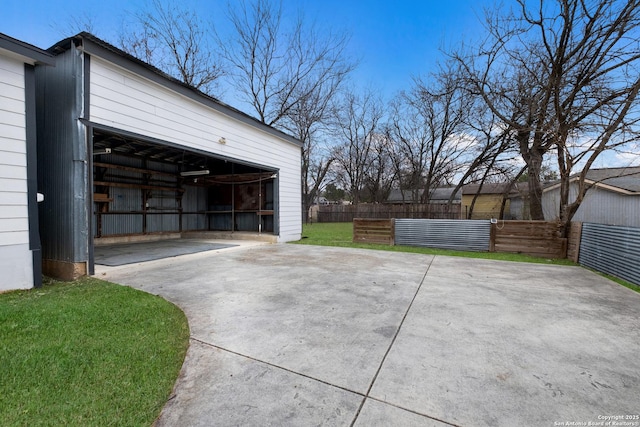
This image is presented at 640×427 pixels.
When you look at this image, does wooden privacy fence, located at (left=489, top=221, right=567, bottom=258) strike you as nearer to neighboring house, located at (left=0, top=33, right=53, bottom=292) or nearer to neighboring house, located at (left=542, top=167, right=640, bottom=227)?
neighboring house, located at (left=542, top=167, right=640, bottom=227)

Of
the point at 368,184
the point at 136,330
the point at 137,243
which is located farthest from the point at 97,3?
the point at 368,184

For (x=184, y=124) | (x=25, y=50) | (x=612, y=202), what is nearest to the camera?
(x=25, y=50)

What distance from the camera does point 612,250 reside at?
17.1ft

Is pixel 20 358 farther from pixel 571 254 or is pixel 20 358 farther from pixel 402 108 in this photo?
pixel 402 108

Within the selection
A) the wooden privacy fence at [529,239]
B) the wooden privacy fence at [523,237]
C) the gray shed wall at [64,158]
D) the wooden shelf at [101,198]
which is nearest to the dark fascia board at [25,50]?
the gray shed wall at [64,158]

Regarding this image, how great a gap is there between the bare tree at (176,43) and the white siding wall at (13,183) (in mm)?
12547

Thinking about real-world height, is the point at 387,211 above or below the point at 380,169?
below

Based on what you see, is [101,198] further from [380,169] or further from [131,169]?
[380,169]

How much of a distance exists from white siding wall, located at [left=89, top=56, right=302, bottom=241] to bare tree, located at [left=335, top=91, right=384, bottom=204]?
1452cm

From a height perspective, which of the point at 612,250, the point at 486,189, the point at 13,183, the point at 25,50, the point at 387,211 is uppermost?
the point at 25,50

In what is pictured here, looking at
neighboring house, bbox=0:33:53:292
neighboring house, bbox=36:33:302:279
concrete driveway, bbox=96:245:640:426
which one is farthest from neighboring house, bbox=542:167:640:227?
neighboring house, bbox=0:33:53:292

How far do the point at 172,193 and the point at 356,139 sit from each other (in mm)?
18494

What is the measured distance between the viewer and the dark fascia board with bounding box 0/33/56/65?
363 cm

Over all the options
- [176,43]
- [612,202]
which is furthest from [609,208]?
[176,43]
